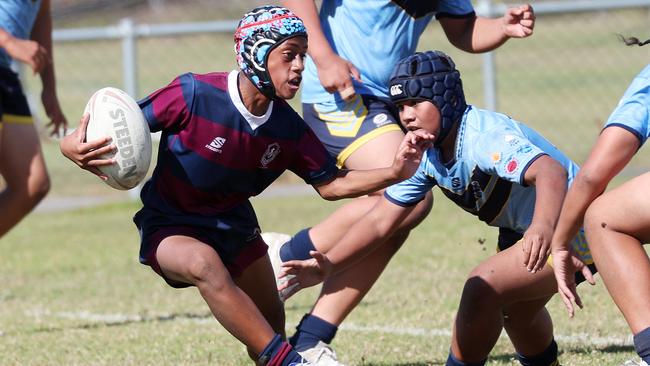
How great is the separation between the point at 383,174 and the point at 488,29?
1.42 m

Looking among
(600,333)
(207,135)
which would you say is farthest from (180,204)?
(600,333)

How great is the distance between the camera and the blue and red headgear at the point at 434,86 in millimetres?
4617

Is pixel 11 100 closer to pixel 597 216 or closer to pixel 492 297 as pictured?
pixel 492 297

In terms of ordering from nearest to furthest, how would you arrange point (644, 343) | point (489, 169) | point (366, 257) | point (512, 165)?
point (644, 343) → point (512, 165) → point (489, 169) → point (366, 257)

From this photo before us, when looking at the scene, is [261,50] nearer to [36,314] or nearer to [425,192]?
[425,192]

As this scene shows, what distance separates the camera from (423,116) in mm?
4637

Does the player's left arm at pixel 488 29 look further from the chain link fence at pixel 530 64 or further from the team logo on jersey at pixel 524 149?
the chain link fence at pixel 530 64

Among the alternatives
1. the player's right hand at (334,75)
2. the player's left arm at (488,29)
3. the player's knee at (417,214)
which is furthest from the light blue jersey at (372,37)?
the player's knee at (417,214)

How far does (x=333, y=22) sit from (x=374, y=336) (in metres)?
1.58

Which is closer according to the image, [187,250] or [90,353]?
[187,250]

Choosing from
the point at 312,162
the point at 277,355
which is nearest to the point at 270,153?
the point at 312,162

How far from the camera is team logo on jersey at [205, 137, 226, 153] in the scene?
4.71 meters

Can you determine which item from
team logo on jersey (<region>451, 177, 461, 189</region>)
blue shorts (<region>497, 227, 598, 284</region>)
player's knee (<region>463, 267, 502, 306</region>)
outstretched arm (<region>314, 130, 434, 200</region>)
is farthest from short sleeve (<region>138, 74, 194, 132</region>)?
blue shorts (<region>497, 227, 598, 284</region>)

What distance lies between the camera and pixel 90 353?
588cm
